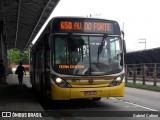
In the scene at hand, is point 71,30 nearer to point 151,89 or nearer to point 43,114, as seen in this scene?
point 43,114

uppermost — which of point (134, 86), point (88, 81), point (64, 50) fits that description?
point (64, 50)

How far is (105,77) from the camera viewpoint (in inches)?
526

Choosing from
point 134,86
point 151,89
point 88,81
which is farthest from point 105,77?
point 134,86

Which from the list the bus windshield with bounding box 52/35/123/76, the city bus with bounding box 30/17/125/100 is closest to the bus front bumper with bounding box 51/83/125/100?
the city bus with bounding box 30/17/125/100

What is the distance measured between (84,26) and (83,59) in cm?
119

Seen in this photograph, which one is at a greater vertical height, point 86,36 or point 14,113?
point 86,36

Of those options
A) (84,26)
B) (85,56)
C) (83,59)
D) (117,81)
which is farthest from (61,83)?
(84,26)

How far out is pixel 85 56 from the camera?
526 inches

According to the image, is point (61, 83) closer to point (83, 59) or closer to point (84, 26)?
point (83, 59)

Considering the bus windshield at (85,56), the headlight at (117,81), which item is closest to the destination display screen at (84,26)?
the bus windshield at (85,56)

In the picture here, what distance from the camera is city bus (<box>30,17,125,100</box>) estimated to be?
42.9ft

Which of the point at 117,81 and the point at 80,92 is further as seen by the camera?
the point at 117,81

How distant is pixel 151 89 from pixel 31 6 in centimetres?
996

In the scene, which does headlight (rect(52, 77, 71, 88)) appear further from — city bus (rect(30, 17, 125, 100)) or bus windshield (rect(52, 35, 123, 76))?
bus windshield (rect(52, 35, 123, 76))
